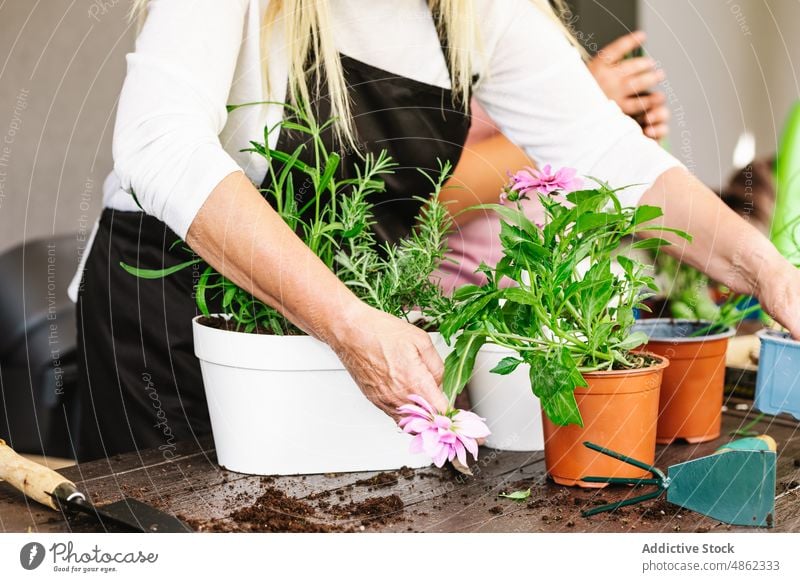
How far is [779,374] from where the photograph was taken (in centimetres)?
70

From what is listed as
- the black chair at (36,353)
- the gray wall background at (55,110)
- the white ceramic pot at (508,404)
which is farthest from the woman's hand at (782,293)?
the gray wall background at (55,110)

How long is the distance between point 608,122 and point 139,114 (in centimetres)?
49

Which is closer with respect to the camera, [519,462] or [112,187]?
[519,462]

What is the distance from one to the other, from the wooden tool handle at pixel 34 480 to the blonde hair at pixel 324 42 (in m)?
0.37

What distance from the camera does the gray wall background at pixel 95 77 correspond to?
51.8 inches

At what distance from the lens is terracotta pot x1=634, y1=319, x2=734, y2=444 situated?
0.70 metres

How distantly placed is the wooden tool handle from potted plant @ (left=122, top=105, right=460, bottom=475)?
129 millimetres

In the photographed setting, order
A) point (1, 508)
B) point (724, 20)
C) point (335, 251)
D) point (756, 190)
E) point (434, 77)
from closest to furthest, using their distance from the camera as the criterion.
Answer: point (1, 508) < point (335, 251) < point (434, 77) < point (756, 190) < point (724, 20)

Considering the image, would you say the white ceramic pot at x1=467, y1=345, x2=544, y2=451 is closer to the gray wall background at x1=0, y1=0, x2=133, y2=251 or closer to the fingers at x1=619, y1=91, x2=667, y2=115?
the fingers at x1=619, y1=91, x2=667, y2=115

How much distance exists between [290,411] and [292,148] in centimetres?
29

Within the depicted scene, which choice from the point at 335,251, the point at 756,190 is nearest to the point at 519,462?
the point at 335,251
